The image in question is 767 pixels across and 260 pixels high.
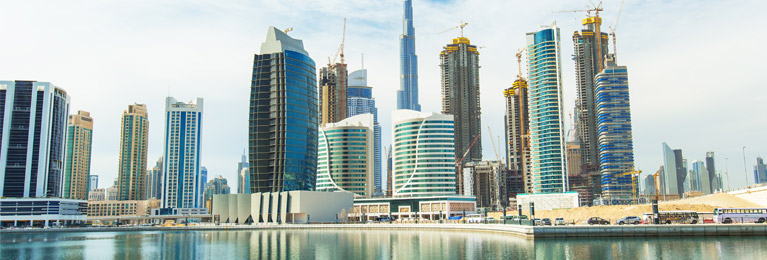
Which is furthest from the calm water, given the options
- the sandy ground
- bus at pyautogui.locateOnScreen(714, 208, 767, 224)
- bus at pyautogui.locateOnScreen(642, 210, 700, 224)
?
the sandy ground

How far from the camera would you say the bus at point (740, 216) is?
10000 centimetres

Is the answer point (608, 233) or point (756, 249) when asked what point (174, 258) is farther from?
point (756, 249)

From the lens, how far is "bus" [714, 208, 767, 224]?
100000 millimetres

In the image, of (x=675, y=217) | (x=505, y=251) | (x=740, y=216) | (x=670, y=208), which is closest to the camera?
(x=505, y=251)

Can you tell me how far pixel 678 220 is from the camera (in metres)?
106

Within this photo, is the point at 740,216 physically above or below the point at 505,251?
above

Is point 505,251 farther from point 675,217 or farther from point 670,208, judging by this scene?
point 670,208

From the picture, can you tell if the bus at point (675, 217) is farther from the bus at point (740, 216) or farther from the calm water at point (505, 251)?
the calm water at point (505, 251)

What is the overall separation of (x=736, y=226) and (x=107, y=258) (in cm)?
9127

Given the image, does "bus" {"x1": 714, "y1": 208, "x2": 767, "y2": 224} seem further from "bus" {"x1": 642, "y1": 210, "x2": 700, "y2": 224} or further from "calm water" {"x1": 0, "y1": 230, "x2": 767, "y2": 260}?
"calm water" {"x1": 0, "y1": 230, "x2": 767, "y2": 260}

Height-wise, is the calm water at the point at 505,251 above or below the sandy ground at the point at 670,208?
below

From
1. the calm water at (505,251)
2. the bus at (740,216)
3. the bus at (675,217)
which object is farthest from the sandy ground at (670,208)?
the calm water at (505,251)

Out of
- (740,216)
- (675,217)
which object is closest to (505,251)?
(675,217)

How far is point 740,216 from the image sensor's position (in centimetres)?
10050
